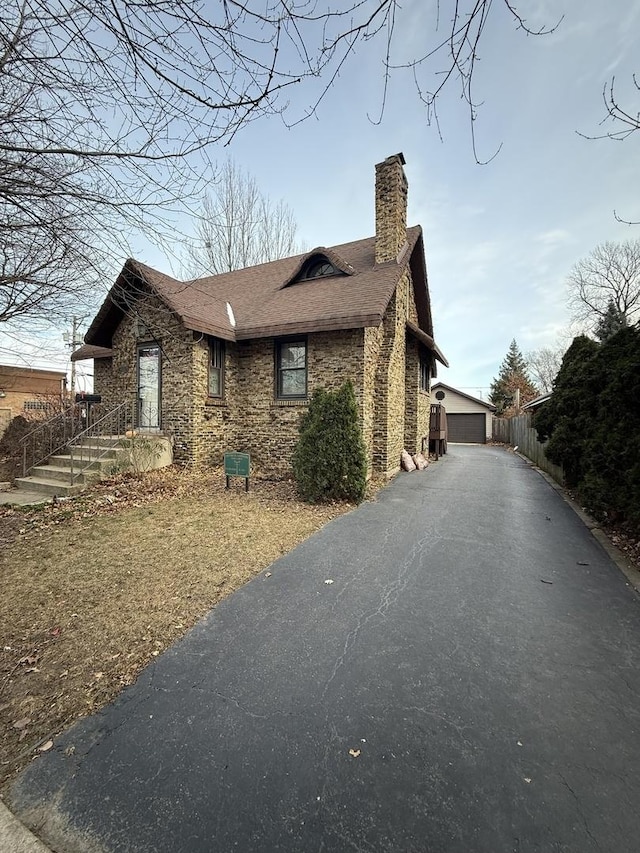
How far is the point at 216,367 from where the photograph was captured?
32.7ft

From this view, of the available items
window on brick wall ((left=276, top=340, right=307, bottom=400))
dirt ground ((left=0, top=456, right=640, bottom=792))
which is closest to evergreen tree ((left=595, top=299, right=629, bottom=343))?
window on brick wall ((left=276, top=340, right=307, bottom=400))

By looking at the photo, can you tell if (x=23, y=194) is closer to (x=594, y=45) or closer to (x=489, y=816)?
(x=594, y=45)

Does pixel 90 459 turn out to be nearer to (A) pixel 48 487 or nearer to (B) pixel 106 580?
(A) pixel 48 487

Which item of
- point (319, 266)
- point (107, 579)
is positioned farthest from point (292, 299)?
point (107, 579)

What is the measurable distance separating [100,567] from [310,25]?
16.7 feet

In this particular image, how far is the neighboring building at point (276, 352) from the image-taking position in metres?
9.02

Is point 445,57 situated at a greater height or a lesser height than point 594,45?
lesser

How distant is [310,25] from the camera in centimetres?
233

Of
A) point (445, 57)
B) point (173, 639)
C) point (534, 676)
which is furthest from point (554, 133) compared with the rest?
point (173, 639)

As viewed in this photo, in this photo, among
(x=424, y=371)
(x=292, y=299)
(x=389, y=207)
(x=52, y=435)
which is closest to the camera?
(x=52, y=435)

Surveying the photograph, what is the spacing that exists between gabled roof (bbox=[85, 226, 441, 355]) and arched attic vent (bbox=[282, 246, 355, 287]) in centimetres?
Result: 3

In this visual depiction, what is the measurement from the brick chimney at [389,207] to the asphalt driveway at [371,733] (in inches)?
355

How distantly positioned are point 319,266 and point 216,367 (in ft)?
14.7

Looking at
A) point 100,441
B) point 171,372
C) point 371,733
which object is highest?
point 171,372
